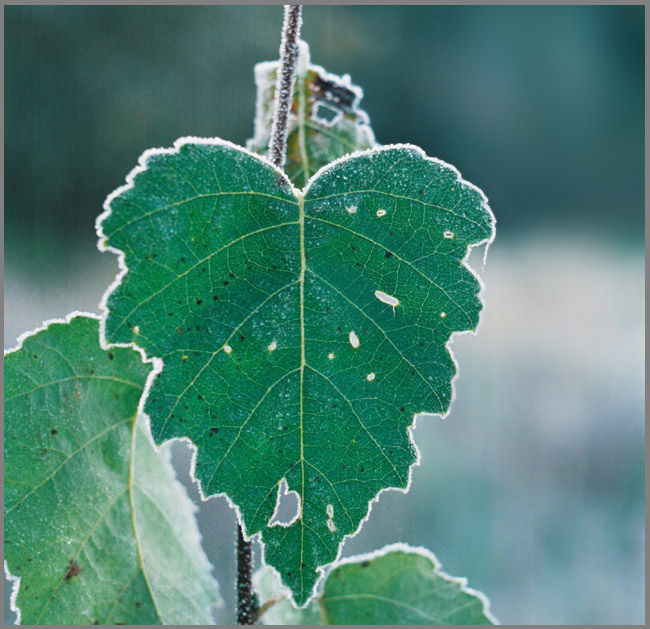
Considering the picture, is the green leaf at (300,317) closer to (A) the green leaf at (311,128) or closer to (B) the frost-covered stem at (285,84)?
(B) the frost-covered stem at (285,84)

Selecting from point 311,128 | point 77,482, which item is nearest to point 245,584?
point 77,482

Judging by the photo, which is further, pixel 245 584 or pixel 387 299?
pixel 245 584

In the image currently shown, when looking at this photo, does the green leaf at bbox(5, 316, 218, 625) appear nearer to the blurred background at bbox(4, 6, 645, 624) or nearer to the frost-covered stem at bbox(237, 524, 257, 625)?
the frost-covered stem at bbox(237, 524, 257, 625)

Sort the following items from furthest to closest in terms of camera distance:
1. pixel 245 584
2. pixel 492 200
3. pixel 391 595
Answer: pixel 492 200 → pixel 391 595 → pixel 245 584

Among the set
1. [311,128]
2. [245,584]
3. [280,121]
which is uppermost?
[311,128]

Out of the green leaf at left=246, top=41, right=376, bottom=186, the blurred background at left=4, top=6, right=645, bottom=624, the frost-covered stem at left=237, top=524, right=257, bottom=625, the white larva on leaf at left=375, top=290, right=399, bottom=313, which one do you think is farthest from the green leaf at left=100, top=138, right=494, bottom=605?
the blurred background at left=4, top=6, right=645, bottom=624

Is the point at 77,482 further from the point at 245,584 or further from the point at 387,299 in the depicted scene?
the point at 387,299

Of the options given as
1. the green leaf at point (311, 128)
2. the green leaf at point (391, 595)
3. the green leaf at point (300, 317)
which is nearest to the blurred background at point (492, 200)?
the green leaf at point (391, 595)
